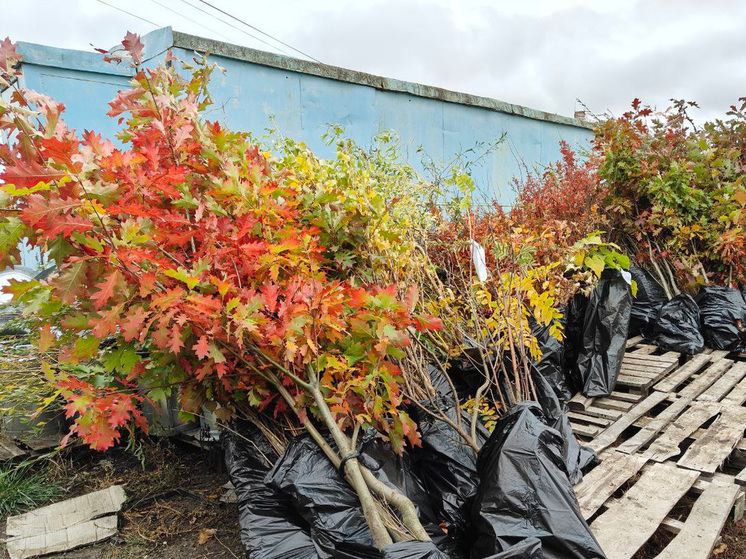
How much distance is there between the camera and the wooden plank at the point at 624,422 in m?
3.12

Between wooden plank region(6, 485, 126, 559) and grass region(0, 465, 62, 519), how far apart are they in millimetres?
176

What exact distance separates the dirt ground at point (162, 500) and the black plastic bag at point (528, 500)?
1.30 meters

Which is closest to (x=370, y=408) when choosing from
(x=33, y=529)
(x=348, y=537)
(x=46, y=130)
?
(x=348, y=537)

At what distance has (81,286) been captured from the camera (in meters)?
1.81

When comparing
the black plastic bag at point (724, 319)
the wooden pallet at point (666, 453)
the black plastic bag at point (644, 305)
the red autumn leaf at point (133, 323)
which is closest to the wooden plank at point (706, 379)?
the wooden pallet at point (666, 453)

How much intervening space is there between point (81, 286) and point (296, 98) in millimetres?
4342

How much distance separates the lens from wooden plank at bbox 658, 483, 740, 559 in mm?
2180

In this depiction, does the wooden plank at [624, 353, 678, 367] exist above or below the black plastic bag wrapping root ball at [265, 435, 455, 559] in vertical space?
above

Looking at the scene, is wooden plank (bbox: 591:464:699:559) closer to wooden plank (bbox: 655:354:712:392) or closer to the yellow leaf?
wooden plank (bbox: 655:354:712:392)

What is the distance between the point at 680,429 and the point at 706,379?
980 millimetres

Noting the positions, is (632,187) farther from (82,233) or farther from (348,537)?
(82,233)

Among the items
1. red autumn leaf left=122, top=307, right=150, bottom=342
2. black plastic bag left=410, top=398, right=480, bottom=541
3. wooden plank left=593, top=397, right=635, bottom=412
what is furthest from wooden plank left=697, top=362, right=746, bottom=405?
red autumn leaf left=122, top=307, right=150, bottom=342

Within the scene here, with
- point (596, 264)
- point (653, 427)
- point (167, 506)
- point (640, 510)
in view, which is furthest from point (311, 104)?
point (640, 510)

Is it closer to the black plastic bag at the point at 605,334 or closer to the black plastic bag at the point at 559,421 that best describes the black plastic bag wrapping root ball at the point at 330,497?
the black plastic bag at the point at 559,421
